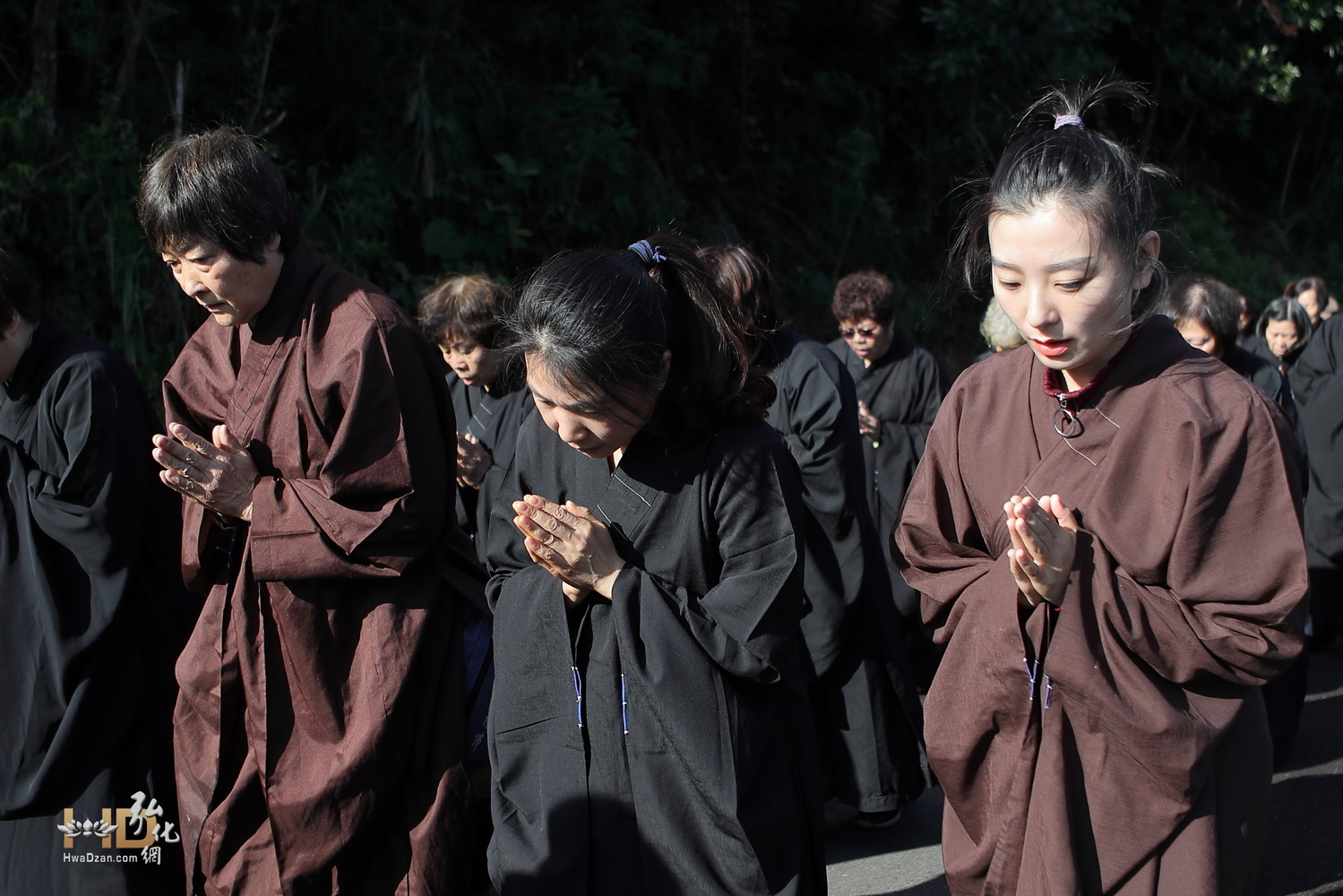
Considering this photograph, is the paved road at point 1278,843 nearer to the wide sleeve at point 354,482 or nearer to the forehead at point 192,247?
the wide sleeve at point 354,482

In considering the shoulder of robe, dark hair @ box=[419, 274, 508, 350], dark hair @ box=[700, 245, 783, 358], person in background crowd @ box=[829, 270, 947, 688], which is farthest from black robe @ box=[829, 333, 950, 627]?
the shoulder of robe

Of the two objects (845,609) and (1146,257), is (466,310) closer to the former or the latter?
(845,609)

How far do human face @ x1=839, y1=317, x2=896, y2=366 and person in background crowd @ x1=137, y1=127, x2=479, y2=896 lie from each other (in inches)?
110

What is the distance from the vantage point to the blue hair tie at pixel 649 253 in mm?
2283

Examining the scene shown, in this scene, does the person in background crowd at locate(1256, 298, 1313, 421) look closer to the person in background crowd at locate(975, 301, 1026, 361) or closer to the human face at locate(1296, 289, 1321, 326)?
the human face at locate(1296, 289, 1321, 326)

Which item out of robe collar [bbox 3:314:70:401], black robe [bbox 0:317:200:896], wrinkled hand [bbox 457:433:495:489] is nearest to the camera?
black robe [bbox 0:317:200:896]

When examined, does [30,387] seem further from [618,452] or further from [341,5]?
[341,5]

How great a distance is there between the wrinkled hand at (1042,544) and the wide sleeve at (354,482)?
1.38m

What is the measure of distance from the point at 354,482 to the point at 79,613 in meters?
1.00

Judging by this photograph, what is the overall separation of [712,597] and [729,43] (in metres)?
8.19

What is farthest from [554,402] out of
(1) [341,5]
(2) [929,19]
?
(2) [929,19]

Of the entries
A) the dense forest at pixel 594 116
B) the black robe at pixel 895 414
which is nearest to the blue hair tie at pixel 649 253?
the dense forest at pixel 594 116

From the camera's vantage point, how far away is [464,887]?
281 cm

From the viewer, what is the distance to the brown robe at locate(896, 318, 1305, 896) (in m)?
1.82
